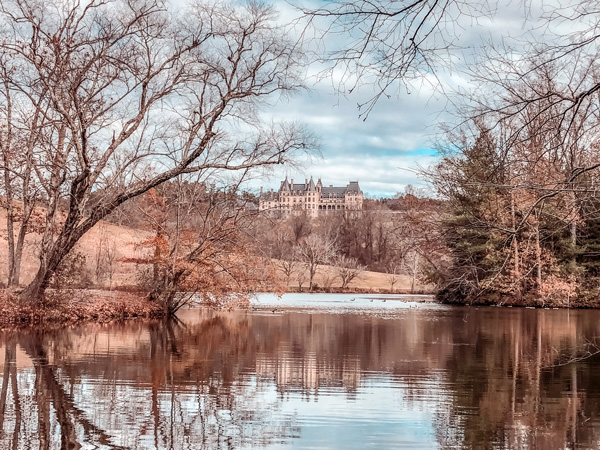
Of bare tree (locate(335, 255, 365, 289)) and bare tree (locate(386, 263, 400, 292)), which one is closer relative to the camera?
bare tree (locate(335, 255, 365, 289))

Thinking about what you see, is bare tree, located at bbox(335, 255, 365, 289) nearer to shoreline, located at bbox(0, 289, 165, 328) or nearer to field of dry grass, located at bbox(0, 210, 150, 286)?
field of dry grass, located at bbox(0, 210, 150, 286)

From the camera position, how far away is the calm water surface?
280 inches

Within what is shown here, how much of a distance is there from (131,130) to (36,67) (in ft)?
10.3


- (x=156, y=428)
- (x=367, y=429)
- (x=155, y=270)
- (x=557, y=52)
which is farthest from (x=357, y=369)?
(x=155, y=270)

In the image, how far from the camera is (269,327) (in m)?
21.9

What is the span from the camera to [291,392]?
32.8 feet

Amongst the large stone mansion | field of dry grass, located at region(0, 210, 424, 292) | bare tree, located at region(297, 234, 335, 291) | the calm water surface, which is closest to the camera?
the calm water surface

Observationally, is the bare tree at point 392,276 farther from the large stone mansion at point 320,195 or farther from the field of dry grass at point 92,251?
the large stone mansion at point 320,195

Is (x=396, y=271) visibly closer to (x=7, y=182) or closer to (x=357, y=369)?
(x=7, y=182)

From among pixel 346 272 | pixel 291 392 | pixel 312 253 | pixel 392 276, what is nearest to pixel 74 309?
pixel 291 392

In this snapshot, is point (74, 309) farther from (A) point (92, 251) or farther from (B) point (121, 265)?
(A) point (92, 251)

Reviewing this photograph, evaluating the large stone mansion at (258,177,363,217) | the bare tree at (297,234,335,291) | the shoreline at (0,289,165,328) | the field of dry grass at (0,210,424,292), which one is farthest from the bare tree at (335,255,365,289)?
the large stone mansion at (258,177,363,217)

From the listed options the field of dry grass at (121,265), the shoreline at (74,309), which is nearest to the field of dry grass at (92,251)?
the field of dry grass at (121,265)

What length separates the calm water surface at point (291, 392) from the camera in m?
7.12
